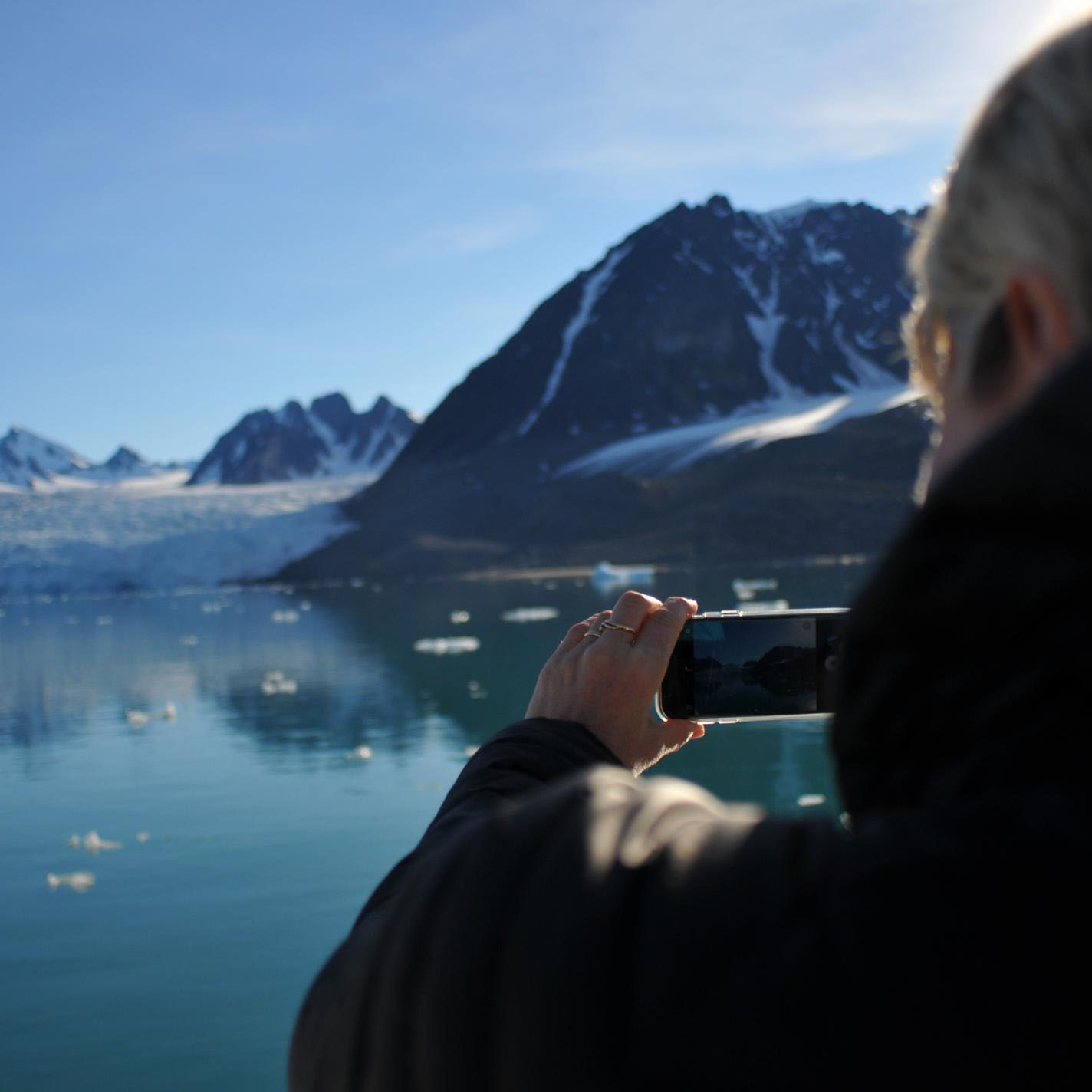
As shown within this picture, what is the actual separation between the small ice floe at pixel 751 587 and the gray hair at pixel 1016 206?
16.0 metres

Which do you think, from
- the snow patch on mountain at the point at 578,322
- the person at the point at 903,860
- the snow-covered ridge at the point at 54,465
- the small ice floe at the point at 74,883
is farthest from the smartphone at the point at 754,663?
the snow-covered ridge at the point at 54,465

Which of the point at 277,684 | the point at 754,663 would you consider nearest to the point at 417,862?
the point at 754,663

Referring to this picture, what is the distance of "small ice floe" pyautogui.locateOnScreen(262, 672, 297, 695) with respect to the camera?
456 inches

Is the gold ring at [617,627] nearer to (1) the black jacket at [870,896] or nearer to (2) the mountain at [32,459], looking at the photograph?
(1) the black jacket at [870,896]

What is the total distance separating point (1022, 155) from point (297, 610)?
22.2 meters

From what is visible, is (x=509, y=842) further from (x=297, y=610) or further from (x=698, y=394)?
(x=698, y=394)

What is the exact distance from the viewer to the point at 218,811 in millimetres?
7152

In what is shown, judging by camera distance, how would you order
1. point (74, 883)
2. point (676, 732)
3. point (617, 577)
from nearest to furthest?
point (676, 732)
point (74, 883)
point (617, 577)

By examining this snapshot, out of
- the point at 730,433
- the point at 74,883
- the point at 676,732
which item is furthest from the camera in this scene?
the point at 730,433

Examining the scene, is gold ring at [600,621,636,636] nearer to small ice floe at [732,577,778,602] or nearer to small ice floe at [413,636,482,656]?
small ice floe at [413,636,482,656]

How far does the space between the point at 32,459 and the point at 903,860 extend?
447 feet

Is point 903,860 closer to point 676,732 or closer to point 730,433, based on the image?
point 676,732

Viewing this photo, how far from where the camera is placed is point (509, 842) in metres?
0.41

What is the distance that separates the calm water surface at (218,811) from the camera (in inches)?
172
